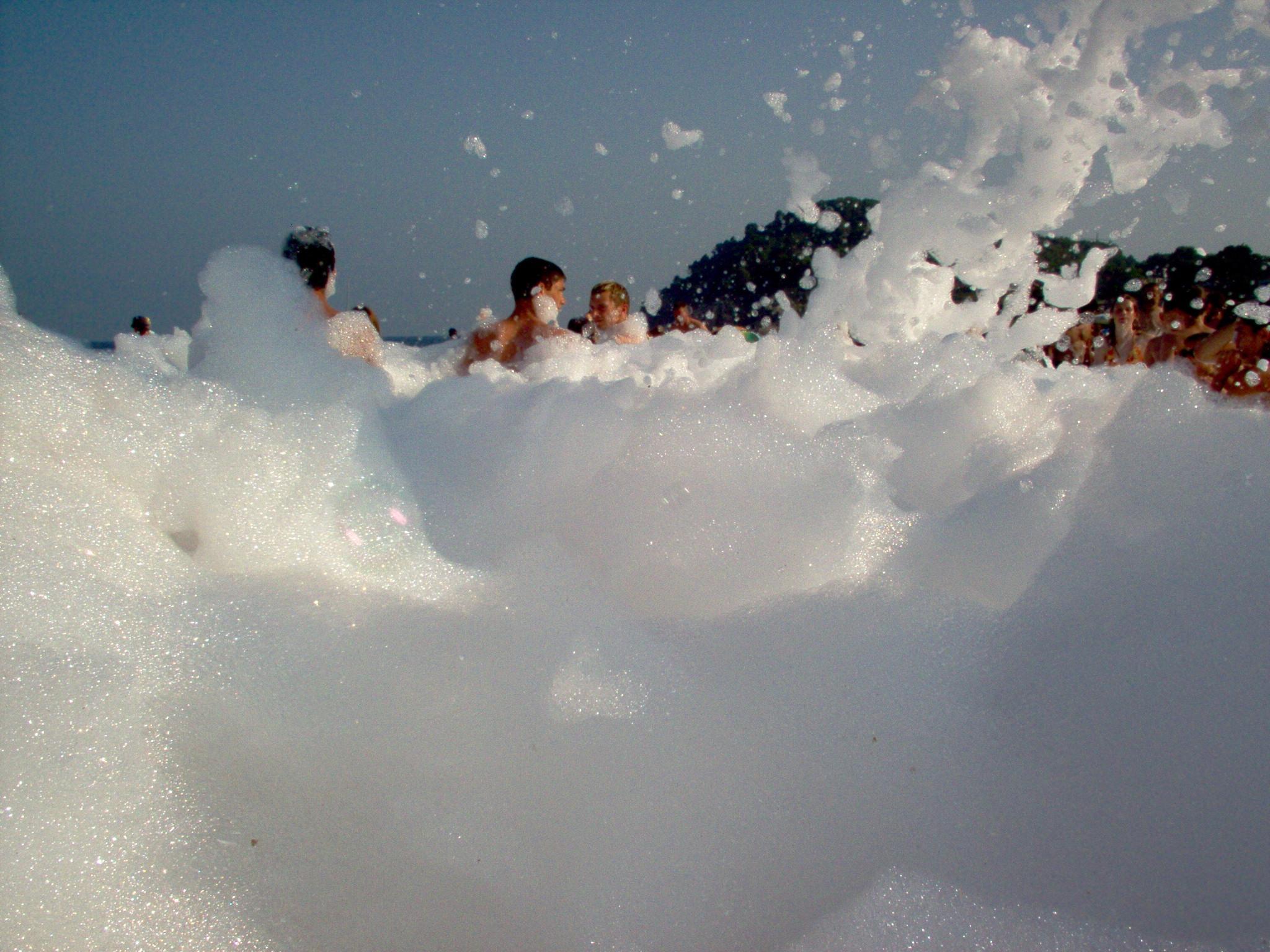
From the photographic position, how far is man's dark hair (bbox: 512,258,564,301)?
4430 mm

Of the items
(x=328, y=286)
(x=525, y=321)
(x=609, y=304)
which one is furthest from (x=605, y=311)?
(x=328, y=286)

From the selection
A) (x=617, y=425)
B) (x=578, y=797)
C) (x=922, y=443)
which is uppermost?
(x=922, y=443)

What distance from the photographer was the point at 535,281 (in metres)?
4.44

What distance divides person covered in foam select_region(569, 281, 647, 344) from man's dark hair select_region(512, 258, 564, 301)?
460 mm

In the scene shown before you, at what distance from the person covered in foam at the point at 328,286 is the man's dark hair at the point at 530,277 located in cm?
87

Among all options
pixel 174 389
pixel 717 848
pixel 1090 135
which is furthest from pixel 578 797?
pixel 1090 135

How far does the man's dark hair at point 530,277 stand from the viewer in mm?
4430

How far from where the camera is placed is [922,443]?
2.21 metres

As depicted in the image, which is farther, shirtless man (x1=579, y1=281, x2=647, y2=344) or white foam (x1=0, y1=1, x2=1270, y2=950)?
shirtless man (x1=579, y1=281, x2=647, y2=344)

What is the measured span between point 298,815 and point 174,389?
0.97 meters

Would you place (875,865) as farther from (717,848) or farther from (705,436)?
(705,436)

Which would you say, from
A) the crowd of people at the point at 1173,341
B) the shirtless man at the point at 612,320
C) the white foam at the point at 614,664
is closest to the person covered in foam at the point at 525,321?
the shirtless man at the point at 612,320

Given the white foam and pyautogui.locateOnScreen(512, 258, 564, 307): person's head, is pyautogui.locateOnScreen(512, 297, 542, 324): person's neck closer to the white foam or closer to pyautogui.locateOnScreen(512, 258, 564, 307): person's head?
pyautogui.locateOnScreen(512, 258, 564, 307): person's head

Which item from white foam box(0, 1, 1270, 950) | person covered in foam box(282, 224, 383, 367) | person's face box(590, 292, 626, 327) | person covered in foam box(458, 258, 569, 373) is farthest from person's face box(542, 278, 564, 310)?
white foam box(0, 1, 1270, 950)
